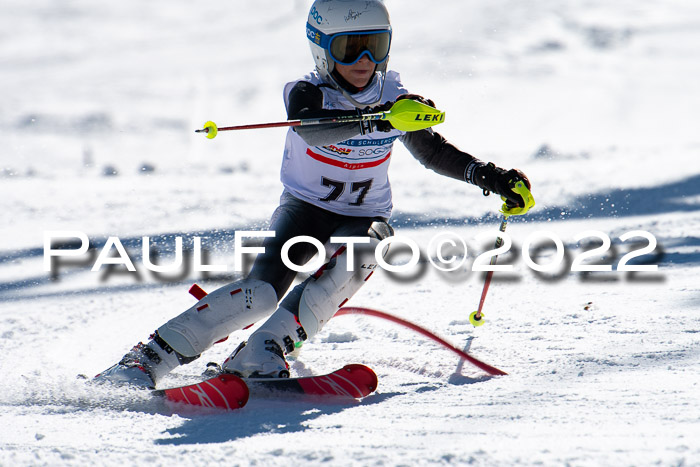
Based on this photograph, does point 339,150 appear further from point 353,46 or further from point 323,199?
point 353,46

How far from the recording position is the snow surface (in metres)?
2.14

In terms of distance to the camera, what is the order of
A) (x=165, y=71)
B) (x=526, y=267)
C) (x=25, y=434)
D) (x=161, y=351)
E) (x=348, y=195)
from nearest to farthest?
(x=25, y=434) < (x=161, y=351) < (x=348, y=195) < (x=526, y=267) < (x=165, y=71)

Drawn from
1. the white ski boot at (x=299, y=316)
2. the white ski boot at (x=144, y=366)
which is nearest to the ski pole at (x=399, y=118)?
the white ski boot at (x=299, y=316)

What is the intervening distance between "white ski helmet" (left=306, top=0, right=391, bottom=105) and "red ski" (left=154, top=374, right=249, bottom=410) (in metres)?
1.27

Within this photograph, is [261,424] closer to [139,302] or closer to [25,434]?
[25,434]

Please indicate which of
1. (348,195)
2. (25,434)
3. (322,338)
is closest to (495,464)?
(25,434)

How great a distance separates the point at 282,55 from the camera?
47.5 ft

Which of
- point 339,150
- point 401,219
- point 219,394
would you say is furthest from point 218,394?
point 401,219

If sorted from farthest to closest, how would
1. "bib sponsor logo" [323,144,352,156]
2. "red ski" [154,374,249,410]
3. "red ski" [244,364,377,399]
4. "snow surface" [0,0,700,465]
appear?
"bib sponsor logo" [323,144,352,156]
"red ski" [244,364,377,399]
"red ski" [154,374,249,410]
"snow surface" [0,0,700,465]

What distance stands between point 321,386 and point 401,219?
3.84 metres

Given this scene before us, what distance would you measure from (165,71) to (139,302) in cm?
1054

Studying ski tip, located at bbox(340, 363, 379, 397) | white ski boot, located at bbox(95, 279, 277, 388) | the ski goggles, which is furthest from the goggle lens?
ski tip, located at bbox(340, 363, 379, 397)

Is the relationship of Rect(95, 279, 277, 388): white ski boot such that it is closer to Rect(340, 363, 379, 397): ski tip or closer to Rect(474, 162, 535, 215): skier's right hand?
Rect(340, 363, 379, 397): ski tip

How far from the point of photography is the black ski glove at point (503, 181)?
2986mm
